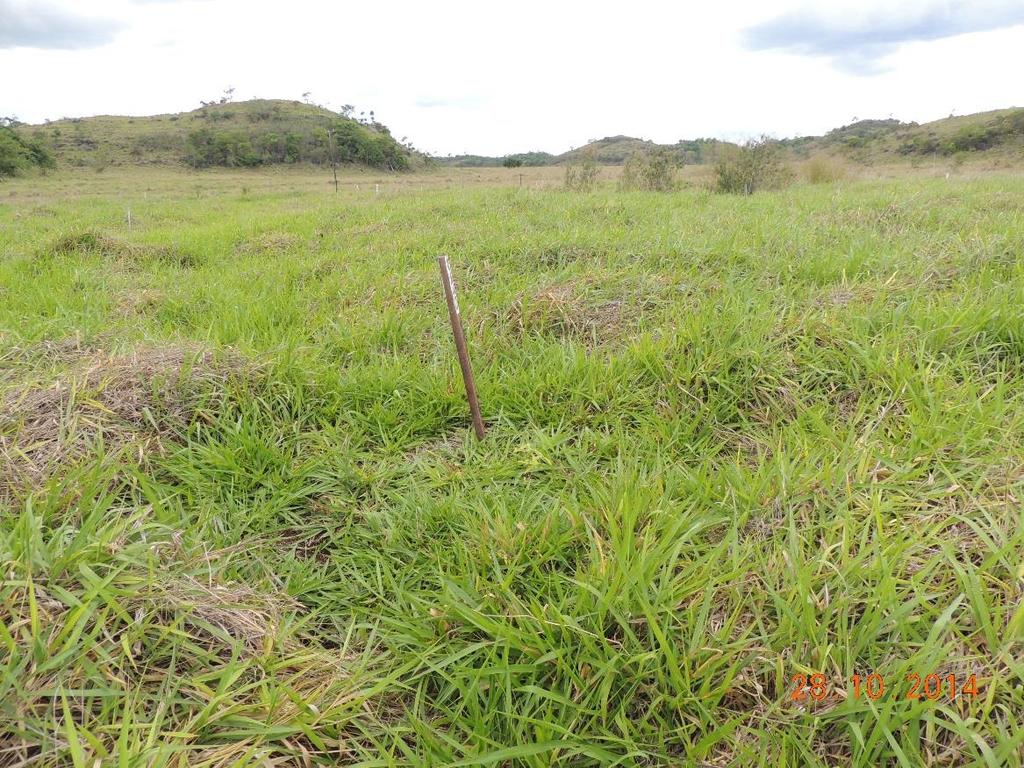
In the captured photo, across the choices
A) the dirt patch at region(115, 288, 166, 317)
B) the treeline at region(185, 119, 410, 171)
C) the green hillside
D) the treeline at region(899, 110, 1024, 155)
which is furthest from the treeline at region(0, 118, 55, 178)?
the treeline at region(899, 110, 1024, 155)

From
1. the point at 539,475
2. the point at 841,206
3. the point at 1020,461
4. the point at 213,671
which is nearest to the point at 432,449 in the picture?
the point at 539,475

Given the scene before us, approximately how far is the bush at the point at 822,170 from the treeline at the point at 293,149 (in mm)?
39859

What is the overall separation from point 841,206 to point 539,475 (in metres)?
7.16

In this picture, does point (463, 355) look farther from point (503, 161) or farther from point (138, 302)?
point (503, 161)

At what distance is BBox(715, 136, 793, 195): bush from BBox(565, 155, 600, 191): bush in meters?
3.60

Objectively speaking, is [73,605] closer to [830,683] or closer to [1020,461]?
[830,683]

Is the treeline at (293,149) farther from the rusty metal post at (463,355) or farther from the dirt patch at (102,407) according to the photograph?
the rusty metal post at (463,355)

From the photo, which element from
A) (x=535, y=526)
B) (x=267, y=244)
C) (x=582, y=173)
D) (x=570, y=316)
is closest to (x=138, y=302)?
(x=267, y=244)

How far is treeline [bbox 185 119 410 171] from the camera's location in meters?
Answer: 49.6

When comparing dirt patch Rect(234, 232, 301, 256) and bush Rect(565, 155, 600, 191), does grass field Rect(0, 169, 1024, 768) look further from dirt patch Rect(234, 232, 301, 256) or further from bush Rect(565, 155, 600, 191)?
bush Rect(565, 155, 600, 191)

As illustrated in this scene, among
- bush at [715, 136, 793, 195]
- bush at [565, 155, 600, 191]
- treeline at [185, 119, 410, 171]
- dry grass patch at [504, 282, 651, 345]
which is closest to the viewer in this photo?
dry grass patch at [504, 282, 651, 345]

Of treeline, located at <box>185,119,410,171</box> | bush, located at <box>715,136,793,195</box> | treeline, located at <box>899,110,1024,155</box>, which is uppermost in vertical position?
treeline, located at <box>185,119,410,171</box>

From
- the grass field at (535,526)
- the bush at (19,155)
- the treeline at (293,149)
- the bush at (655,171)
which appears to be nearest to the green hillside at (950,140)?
the bush at (655,171)

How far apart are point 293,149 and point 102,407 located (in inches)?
2322
